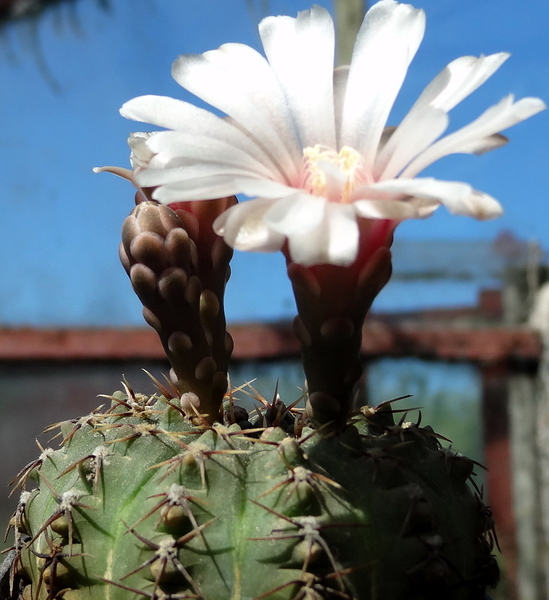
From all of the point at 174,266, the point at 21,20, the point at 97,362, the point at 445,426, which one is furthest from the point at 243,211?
the point at 21,20

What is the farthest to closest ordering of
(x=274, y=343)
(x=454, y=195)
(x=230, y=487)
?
(x=274, y=343)
(x=230, y=487)
(x=454, y=195)

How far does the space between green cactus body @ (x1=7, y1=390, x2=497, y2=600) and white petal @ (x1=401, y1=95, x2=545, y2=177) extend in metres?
0.26

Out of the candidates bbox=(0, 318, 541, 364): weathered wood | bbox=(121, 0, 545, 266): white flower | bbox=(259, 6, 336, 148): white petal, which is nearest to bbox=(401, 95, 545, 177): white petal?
bbox=(121, 0, 545, 266): white flower

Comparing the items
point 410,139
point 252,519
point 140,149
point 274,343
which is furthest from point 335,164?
point 274,343

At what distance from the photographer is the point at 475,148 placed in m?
0.52

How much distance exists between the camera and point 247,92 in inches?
23.9

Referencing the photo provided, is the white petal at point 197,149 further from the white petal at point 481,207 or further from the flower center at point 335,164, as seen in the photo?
the white petal at point 481,207

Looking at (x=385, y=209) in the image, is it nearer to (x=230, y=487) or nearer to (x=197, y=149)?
(x=197, y=149)

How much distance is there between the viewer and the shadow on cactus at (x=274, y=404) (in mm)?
505

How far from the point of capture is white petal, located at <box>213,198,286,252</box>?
18.4 inches

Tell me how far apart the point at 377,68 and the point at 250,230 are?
236 mm

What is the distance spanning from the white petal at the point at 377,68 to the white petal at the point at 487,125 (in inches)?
3.5

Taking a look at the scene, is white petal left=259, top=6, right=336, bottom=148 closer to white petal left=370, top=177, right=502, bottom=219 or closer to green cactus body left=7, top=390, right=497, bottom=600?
white petal left=370, top=177, right=502, bottom=219

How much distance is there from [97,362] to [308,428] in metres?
2.29
